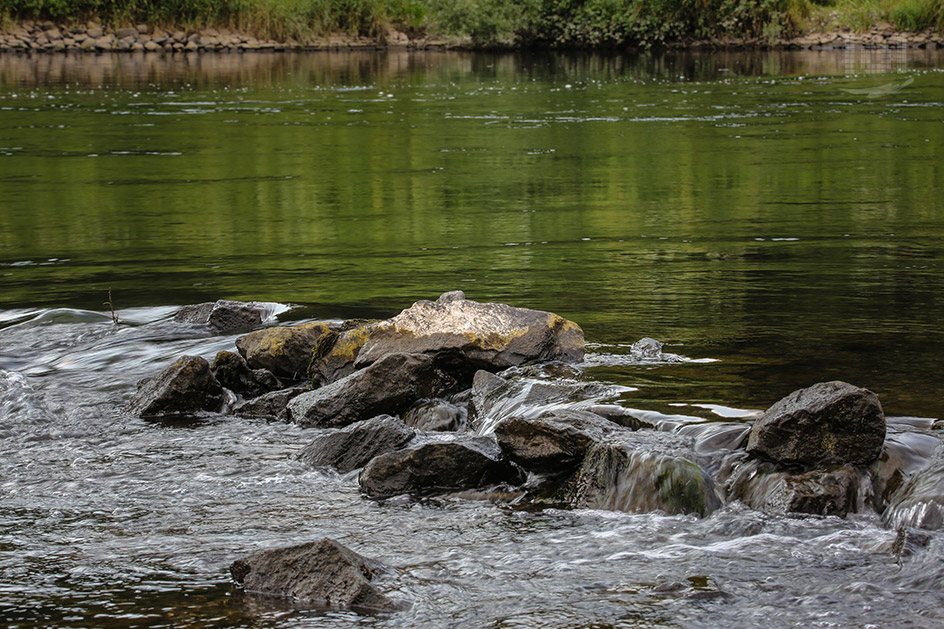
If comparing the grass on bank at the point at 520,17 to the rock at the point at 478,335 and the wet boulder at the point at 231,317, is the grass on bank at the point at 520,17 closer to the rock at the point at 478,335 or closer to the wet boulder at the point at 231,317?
the wet boulder at the point at 231,317

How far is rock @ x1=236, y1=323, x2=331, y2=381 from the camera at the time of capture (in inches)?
320

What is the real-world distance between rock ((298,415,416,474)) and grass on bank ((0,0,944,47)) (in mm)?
47766

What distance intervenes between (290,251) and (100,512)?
6.92 metres

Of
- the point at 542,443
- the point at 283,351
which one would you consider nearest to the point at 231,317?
the point at 283,351

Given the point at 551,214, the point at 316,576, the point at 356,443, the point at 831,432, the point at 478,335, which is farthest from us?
the point at 551,214

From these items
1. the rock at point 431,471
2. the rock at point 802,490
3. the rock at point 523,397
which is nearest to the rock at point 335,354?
the rock at point 523,397

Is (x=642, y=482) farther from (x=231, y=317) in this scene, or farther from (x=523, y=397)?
(x=231, y=317)

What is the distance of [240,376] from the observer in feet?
26.0

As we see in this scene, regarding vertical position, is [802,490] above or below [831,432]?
below

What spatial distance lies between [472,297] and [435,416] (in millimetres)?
2690

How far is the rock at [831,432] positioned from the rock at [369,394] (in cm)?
239

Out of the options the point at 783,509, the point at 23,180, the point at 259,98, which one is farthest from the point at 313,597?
the point at 259,98

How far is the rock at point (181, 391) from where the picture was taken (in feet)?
24.5

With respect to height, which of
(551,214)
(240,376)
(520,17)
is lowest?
(240,376)
